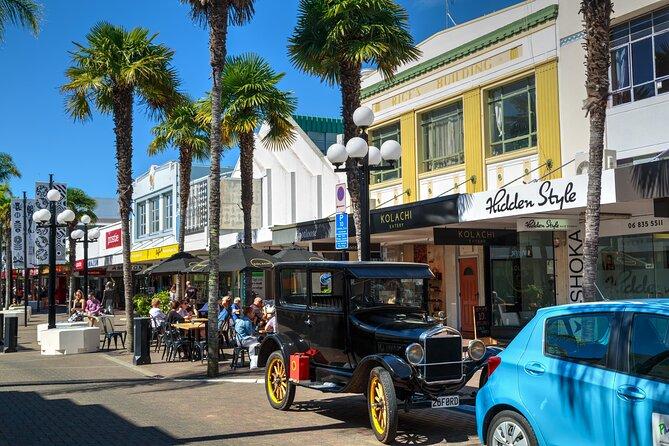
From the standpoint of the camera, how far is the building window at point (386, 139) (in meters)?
22.4

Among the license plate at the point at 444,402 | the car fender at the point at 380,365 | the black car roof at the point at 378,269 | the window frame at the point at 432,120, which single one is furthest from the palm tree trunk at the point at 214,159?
the window frame at the point at 432,120

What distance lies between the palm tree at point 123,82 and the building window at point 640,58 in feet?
36.5

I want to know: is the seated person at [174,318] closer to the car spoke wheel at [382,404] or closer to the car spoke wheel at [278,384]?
the car spoke wheel at [278,384]

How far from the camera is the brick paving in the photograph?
8.32 metres

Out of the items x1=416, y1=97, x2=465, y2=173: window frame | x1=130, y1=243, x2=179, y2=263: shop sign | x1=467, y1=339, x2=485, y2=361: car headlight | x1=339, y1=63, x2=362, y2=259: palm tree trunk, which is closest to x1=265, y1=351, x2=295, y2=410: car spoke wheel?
x1=467, y1=339, x2=485, y2=361: car headlight

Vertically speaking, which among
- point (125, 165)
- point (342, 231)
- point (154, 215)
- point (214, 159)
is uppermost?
point (154, 215)

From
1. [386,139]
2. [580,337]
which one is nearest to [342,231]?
[580,337]

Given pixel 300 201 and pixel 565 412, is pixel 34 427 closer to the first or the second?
pixel 565 412

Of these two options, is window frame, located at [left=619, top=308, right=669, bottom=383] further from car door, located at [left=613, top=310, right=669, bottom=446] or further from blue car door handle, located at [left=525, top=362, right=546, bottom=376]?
blue car door handle, located at [left=525, top=362, right=546, bottom=376]

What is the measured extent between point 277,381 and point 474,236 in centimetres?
850

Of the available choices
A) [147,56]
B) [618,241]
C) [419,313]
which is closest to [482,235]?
[618,241]

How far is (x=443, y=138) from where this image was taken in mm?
20562

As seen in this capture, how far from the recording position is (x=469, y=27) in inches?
765

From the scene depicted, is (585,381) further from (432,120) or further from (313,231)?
(313,231)
